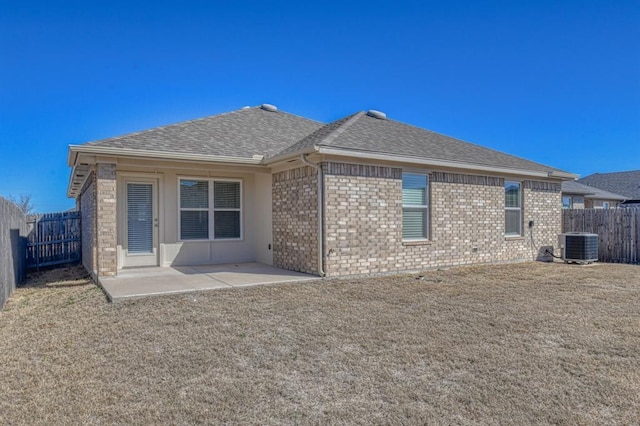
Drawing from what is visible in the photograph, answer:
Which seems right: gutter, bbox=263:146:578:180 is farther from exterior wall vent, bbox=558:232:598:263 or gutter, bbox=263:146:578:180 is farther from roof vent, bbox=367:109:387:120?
roof vent, bbox=367:109:387:120

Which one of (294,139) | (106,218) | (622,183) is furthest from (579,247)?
(622,183)

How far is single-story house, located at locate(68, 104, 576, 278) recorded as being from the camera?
27.0 ft

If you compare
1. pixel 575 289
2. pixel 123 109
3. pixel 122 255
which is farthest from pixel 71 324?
pixel 123 109

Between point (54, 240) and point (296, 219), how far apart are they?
9.16 metres

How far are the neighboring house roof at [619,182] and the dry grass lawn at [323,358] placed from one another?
27218 mm

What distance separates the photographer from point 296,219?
8.97m

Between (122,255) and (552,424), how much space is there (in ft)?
30.0

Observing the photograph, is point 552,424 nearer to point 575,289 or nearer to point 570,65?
point 575,289

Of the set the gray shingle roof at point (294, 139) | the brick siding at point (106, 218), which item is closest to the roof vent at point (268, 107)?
the gray shingle roof at point (294, 139)

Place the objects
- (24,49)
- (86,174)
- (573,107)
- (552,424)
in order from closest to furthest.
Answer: (552,424), (86,174), (24,49), (573,107)

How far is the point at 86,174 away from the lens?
1070 centimetres

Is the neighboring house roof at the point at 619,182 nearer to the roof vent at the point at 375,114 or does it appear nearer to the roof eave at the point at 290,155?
the roof vent at the point at 375,114

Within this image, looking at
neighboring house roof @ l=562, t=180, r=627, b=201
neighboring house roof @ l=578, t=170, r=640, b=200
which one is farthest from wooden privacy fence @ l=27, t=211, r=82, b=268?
neighboring house roof @ l=578, t=170, r=640, b=200

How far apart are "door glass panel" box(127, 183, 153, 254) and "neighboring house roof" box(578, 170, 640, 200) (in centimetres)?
3121
